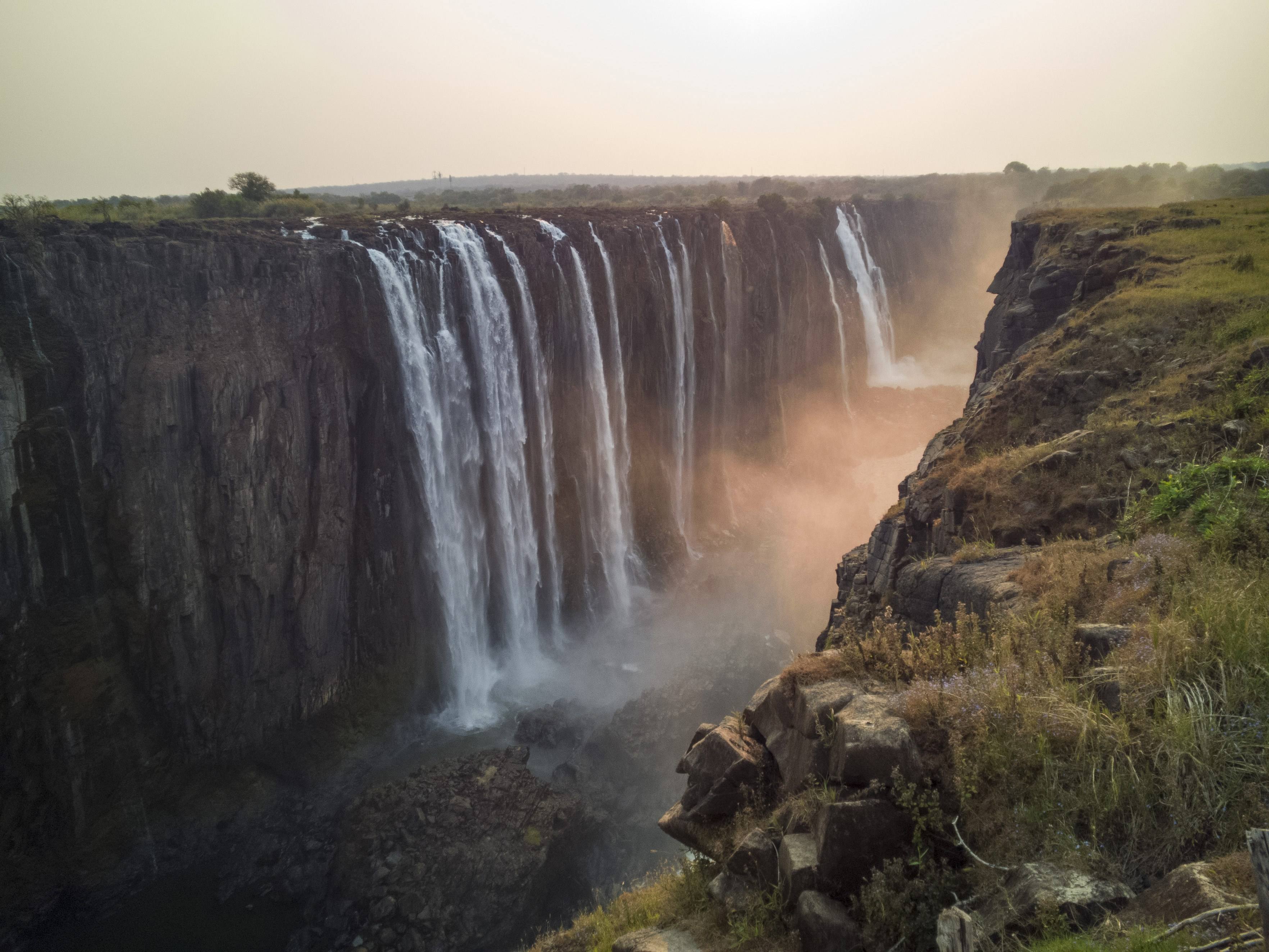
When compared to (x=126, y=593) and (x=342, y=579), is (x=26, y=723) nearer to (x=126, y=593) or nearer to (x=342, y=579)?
(x=126, y=593)

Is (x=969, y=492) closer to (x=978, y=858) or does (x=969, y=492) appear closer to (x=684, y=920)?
(x=978, y=858)

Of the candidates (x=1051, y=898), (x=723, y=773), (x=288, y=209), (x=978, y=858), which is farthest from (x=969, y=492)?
(x=288, y=209)

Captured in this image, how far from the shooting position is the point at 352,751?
1748 cm

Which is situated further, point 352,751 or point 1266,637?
point 352,751

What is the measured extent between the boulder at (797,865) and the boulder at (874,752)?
1.68 feet

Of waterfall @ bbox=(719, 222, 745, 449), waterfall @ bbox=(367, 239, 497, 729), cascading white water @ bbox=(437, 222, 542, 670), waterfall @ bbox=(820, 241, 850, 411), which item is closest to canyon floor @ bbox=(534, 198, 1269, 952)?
waterfall @ bbox=(367, 239, 497, 729)

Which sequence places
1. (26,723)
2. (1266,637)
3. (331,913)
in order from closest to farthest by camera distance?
1. (1266,637)
2. (331,913)
3. (26,723)

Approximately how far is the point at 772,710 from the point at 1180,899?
3819 mm

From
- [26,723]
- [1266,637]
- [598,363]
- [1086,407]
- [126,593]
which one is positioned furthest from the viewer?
[598,363]

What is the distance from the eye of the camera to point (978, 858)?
4266 mm

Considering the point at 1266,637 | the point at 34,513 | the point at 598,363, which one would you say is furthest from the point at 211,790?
the point at 1266,637

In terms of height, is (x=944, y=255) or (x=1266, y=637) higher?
(x=944, y=255)

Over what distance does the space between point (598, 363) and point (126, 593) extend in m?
14.5

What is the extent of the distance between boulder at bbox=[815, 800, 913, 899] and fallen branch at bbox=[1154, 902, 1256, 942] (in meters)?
1.75
